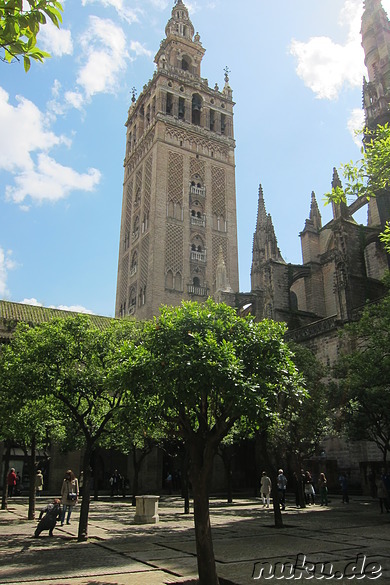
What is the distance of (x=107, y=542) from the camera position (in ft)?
34.2

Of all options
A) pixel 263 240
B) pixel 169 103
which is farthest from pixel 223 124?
pixel 263 240

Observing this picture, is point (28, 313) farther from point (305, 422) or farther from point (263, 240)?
point (305, 422)

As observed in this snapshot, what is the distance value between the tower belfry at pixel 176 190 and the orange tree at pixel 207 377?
1410 inches

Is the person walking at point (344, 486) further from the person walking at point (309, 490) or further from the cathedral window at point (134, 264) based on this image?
the cathedral window at point (134, 264)

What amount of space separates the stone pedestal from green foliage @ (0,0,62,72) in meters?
13.2

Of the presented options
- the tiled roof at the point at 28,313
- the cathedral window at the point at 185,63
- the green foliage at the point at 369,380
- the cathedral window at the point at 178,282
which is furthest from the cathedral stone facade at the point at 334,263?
the cathedral window at the point at 185,63

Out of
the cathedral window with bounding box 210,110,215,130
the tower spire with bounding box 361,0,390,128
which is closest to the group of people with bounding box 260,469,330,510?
the tower spire with bounding box 361,0,390,128

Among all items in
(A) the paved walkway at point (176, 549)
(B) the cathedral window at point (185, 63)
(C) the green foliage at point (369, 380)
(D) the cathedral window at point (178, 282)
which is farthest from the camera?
(B) the cathedral window at point (185, 63)

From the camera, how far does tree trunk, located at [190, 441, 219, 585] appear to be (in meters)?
6.20

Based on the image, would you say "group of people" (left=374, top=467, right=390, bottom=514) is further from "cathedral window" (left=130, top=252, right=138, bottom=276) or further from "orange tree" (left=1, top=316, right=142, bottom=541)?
"cathedral window" (left=130, top=252, right=138, bottom=276)

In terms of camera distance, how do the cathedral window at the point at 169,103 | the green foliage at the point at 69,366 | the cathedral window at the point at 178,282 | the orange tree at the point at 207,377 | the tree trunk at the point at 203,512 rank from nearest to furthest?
the tree trunk at the point at 203,512
the orange tree at the point at 207,377
the green foliage at the point at 69,366
the cathedral window at the point at 178,282
the cathedral window at the point at 169,103

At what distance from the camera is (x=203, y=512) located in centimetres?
662

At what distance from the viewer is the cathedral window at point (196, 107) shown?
57556 millimetres

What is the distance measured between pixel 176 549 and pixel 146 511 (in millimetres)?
5087
